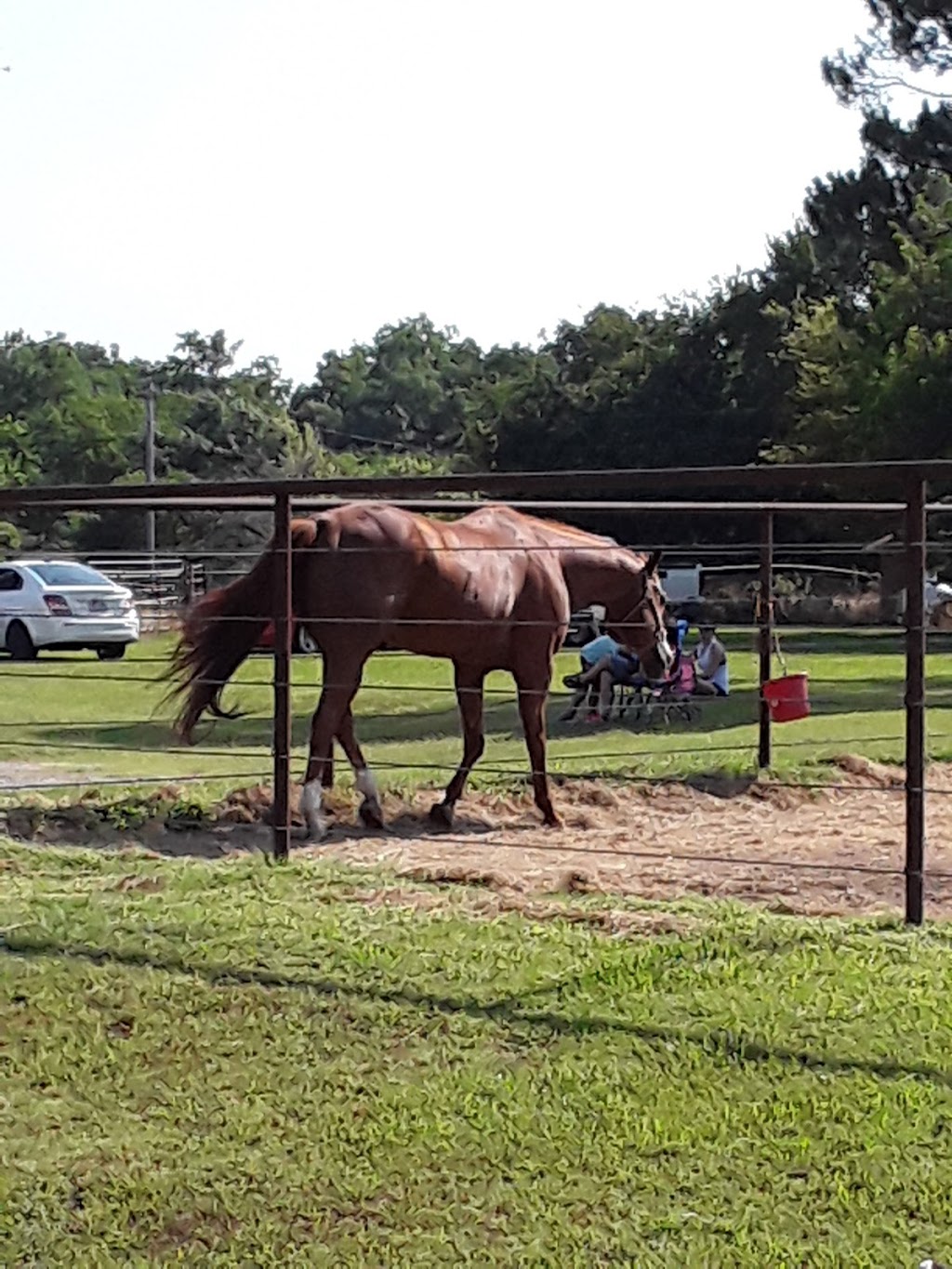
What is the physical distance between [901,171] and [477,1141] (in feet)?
148

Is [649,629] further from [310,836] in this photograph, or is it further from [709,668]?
[709,668]

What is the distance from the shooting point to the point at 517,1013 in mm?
4359

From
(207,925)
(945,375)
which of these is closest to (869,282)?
(945,375)

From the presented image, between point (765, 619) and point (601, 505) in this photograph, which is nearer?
point (601, 505)

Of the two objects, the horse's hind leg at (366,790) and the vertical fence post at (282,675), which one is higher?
the vertical fence post at (282,675)

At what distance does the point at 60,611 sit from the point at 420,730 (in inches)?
441

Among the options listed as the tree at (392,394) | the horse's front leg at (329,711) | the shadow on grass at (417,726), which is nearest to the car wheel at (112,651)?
the shadow on grass at (417,726)

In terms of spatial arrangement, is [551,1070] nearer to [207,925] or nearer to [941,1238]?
[941,1238]

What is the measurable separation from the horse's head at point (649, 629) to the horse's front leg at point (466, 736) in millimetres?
985

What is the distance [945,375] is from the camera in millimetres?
30562

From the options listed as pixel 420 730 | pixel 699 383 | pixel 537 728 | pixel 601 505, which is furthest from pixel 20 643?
pixel 699 383

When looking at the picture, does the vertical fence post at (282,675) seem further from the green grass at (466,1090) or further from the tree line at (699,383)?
the tree line at (699,383)

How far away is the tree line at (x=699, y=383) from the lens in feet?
108

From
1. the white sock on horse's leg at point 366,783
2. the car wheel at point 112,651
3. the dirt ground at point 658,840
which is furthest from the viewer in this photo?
the car wheel at point 112,651
